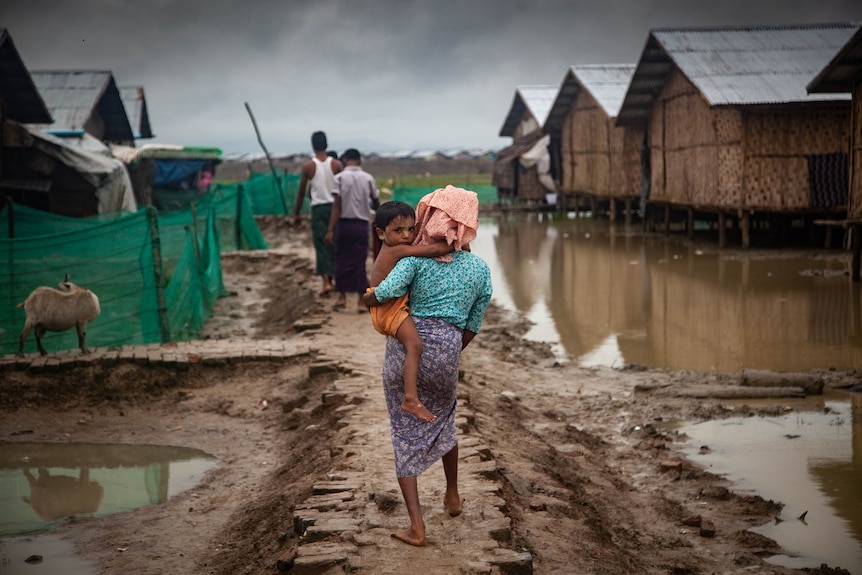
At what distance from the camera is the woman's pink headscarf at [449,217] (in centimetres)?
377

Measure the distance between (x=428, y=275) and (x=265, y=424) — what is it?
3.47 meters

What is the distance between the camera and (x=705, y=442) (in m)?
6.29

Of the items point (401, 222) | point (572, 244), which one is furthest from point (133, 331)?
point (572, 244)

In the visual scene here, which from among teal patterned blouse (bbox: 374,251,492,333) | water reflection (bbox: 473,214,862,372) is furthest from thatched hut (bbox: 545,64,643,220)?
teal patterned blouse (bbox: 374,251,492,333)

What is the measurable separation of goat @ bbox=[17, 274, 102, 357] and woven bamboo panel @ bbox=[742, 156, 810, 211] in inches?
510

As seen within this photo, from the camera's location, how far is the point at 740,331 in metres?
9.92

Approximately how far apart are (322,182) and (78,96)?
54.6 ft

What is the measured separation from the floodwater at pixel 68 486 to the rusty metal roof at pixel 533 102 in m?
30.2

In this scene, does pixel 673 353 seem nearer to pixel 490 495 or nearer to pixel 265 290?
pixel 490 495

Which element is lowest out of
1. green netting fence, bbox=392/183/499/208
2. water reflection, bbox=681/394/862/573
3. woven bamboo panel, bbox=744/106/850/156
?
water reflection, bbox=681/394/862/573

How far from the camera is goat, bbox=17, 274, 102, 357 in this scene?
297 inches

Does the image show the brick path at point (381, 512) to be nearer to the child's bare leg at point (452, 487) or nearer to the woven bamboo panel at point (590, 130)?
the child's bare leg at point (452, 487)

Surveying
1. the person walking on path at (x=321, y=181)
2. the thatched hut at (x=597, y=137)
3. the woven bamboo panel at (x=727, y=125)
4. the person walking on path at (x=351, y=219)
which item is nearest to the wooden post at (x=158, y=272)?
the person walking on path at (x=351, y=219)

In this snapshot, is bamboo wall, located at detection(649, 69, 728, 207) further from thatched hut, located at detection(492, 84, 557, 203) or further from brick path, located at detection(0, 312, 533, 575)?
brick path, located at detection(0, 312, 533, 575)
